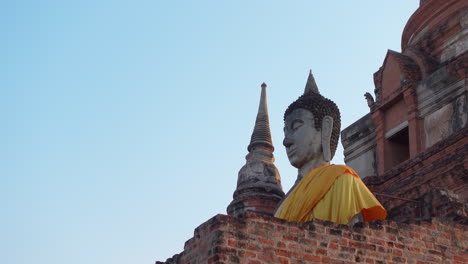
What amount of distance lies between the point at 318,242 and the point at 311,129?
2.90 m

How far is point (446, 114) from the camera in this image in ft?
44.5

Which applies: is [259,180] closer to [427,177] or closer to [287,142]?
[427,177]

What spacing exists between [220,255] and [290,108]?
3.83 metres

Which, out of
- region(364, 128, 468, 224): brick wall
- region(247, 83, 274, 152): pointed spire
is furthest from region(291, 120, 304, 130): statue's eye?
region(247, 83, 274, 152): pointed spire

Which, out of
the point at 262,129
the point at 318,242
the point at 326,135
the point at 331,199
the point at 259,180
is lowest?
the point at 318,242

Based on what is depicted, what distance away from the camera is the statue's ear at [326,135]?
348 inches

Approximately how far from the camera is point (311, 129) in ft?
29.2

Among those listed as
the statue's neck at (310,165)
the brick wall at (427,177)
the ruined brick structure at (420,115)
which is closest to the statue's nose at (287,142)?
the statue's neck at (310,165)

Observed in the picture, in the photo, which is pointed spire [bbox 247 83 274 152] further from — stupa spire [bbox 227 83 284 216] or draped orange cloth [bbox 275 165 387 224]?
draped orange cloth [bbox 275 165 387 224]

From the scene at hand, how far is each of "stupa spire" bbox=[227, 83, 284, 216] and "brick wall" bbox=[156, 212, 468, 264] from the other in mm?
9261

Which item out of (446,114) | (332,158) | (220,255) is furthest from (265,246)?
(446,114)

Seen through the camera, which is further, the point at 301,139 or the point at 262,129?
the point at 262,129

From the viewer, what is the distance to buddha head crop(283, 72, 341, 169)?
→ 8.79 m

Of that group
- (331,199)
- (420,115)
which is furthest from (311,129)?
(420,115)
